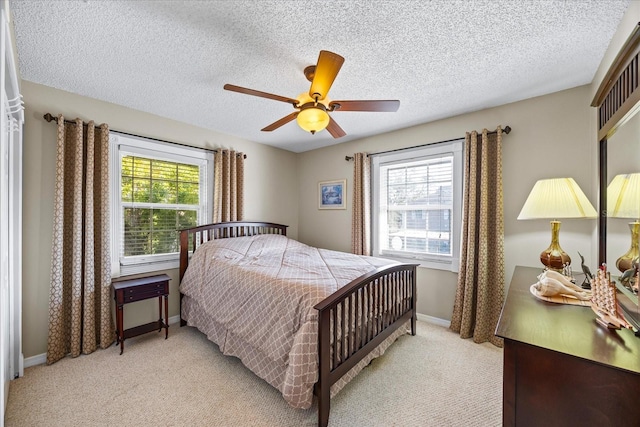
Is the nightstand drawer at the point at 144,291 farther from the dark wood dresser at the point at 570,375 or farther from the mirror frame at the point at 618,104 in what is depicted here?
the mirror frame at the point at 618,104

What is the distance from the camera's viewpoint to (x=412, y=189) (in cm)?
355

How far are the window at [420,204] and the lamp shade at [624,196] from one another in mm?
1503

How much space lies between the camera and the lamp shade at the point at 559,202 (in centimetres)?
176

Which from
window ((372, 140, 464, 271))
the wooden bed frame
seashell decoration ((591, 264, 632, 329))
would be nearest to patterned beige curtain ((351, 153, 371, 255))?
window ((372, 140, 464, 271))

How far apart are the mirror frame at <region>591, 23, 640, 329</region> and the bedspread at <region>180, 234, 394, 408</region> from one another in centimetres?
157

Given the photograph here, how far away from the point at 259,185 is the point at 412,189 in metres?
2.36

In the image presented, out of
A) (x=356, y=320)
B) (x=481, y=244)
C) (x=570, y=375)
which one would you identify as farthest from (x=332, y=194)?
(x=570, y=375)

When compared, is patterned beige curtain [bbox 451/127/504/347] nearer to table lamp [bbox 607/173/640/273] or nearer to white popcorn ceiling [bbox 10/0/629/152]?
white popcorn ceiling [bbox 10/0/629/152]

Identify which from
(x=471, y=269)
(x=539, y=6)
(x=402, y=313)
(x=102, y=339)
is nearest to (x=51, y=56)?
(x=102, y=339)

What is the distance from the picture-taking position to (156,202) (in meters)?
3.21

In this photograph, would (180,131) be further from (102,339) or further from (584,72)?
(584,72)

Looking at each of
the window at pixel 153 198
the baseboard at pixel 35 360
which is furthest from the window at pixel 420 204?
the baseboard at pixel 35 360

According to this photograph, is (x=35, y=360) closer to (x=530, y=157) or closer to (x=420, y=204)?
(x=420, y=204)

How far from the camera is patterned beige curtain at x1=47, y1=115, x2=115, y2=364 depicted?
2.41 m
